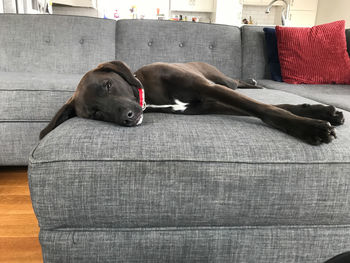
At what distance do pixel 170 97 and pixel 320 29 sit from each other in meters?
1.66

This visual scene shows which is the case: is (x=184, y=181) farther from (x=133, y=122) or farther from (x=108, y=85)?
(x=108, y=85)

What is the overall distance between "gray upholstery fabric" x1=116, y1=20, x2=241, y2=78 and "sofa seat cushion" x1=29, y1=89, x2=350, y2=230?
5.38ft

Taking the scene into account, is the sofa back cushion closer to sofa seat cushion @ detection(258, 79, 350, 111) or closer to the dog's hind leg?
sofa seat cushion @ detection(258, 79, 350, 111)

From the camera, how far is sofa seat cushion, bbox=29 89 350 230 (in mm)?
844

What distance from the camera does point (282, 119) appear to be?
101cm

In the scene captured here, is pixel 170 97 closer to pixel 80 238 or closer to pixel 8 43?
pixel 80 238

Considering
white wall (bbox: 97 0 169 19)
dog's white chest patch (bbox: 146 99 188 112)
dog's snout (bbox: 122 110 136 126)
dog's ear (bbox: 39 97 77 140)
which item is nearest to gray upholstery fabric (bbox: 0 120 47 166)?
dog's ear (bbox: 39 97 77 140)

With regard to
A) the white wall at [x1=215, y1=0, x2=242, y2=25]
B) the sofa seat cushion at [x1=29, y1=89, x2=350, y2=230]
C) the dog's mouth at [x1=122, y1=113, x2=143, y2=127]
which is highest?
the white wall at [x1=215, y1=0, x2=242, y2=25]

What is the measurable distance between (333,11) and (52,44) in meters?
5.50

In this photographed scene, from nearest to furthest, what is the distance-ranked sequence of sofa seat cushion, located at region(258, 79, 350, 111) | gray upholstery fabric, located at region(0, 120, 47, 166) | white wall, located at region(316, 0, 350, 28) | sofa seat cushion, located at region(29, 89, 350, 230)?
sofa seat cushion, located at region(29, 89, 350, 230), sofa seat cushion, located at region(258, 79, 350, 111), gray upholstery fabric, located at region(0, 120, 47, 166), white wall, located at region(316, 0, 350, 28)

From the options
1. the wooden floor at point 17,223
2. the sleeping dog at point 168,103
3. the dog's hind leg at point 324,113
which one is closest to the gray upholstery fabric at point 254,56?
the sleeping dog at point 168,103

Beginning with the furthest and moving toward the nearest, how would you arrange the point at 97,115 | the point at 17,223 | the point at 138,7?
1. the point at 138,7
2. the point at 17,223
3. the point at 97,115

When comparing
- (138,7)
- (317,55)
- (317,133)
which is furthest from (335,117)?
(138,7)

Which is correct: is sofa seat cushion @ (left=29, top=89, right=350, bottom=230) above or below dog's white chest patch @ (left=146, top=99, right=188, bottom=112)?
below
